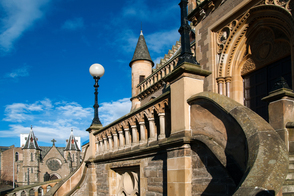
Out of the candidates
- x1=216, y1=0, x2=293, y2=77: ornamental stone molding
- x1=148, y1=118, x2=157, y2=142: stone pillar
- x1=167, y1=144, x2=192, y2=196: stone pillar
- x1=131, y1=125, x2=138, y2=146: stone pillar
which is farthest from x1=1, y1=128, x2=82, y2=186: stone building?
x1=167, y1=144, x2=192, y2=196: stone pillar

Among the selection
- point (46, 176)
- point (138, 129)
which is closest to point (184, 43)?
point (138, 129)

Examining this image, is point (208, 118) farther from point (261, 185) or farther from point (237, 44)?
point (237, 44)

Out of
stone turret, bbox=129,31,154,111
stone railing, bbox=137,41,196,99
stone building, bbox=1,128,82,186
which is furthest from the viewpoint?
stone building, bbox=1,128,82,186

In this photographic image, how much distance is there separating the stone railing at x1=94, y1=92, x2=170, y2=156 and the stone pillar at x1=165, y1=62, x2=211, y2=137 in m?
0.47

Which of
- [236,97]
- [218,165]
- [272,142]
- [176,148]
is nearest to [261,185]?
[272,142]

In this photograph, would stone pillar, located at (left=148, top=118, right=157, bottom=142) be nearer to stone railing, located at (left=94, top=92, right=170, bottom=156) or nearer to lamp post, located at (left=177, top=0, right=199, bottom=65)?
stone railing, located at (left=94, top=92, right=170, bottom=156)

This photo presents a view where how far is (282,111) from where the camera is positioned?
5020 mm

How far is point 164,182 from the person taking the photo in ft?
A: 18.0

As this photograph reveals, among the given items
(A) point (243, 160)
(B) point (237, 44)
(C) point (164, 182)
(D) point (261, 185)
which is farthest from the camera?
(B) point (237, 44)

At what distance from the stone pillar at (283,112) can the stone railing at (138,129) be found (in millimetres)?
2089

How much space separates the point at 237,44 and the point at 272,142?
643 centimetres

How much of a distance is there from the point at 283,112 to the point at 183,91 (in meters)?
1.92

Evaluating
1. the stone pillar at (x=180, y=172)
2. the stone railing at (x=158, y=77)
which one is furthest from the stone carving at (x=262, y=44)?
the stone railing at (x=158, y=77)

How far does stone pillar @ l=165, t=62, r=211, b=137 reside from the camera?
487cm
